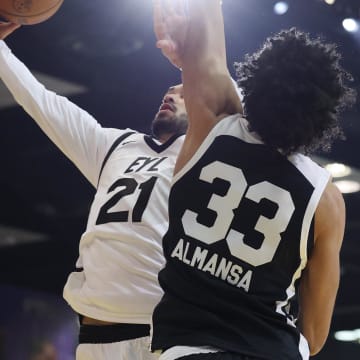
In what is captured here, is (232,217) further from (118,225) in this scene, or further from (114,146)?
(114,146)

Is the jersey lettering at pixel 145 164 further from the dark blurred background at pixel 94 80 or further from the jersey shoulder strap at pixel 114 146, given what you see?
the dark blurred background at pixel 94 80

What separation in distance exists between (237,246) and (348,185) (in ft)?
20.5

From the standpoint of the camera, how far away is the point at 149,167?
7.43 feet

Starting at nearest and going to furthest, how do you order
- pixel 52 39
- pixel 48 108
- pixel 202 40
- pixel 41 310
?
1. pixel 202 40
2. pixel 48 108
3. pixel 52 39
4. pixel 41 310

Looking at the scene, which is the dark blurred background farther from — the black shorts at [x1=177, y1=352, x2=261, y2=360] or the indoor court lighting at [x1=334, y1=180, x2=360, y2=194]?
the black shorts at [x1=177, y1=352, x2=261, y2=360]

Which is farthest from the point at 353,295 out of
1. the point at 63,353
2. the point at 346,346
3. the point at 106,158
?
the point at 106,158

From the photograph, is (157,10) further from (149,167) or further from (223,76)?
(149,167)

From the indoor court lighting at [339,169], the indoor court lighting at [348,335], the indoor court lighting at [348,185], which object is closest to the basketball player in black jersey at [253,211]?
the indoor court lighting at [339,169]

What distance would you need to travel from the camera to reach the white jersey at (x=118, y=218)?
209cm

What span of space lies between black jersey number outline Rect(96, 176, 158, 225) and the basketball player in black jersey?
0.73 metres

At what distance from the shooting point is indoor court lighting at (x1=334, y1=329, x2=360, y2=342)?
32.9 ft

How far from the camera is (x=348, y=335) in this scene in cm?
1020

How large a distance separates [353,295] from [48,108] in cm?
810

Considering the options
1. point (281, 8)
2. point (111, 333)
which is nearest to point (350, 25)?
point (281, 8)
